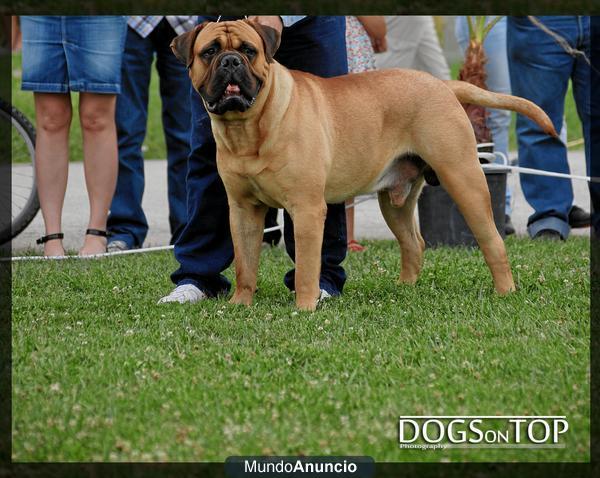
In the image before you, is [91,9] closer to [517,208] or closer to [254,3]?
[254,3]

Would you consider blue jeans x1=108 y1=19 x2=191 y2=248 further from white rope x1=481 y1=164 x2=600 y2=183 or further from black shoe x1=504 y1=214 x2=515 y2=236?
black shoe x1=504 y1=214 x2=515 y2=236

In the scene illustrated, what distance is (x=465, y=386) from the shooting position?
3234 mm

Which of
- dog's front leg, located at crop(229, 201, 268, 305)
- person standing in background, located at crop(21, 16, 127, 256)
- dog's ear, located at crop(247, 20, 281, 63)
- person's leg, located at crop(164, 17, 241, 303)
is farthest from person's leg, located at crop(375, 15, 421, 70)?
dog's ear, located at crop(247, 20, 281, 63)

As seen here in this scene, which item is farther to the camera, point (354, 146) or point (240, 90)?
point (354, 146)

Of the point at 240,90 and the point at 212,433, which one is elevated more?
the point at 240,90

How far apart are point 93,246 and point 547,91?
306 cm

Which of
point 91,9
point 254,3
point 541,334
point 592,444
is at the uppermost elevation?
point 254,3

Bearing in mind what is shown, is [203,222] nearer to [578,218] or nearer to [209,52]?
[209,52]

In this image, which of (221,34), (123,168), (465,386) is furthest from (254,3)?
(465,386)

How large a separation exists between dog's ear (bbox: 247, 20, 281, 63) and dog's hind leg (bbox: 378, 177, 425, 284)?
1085mm

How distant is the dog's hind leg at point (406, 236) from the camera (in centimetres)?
504

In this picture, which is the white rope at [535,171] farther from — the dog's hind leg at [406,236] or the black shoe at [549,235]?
the dog's hind leg at [406,236]

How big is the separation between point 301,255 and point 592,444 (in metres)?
1.78

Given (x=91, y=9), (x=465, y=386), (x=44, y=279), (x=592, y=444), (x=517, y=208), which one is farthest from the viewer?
(x=517, y=208)
